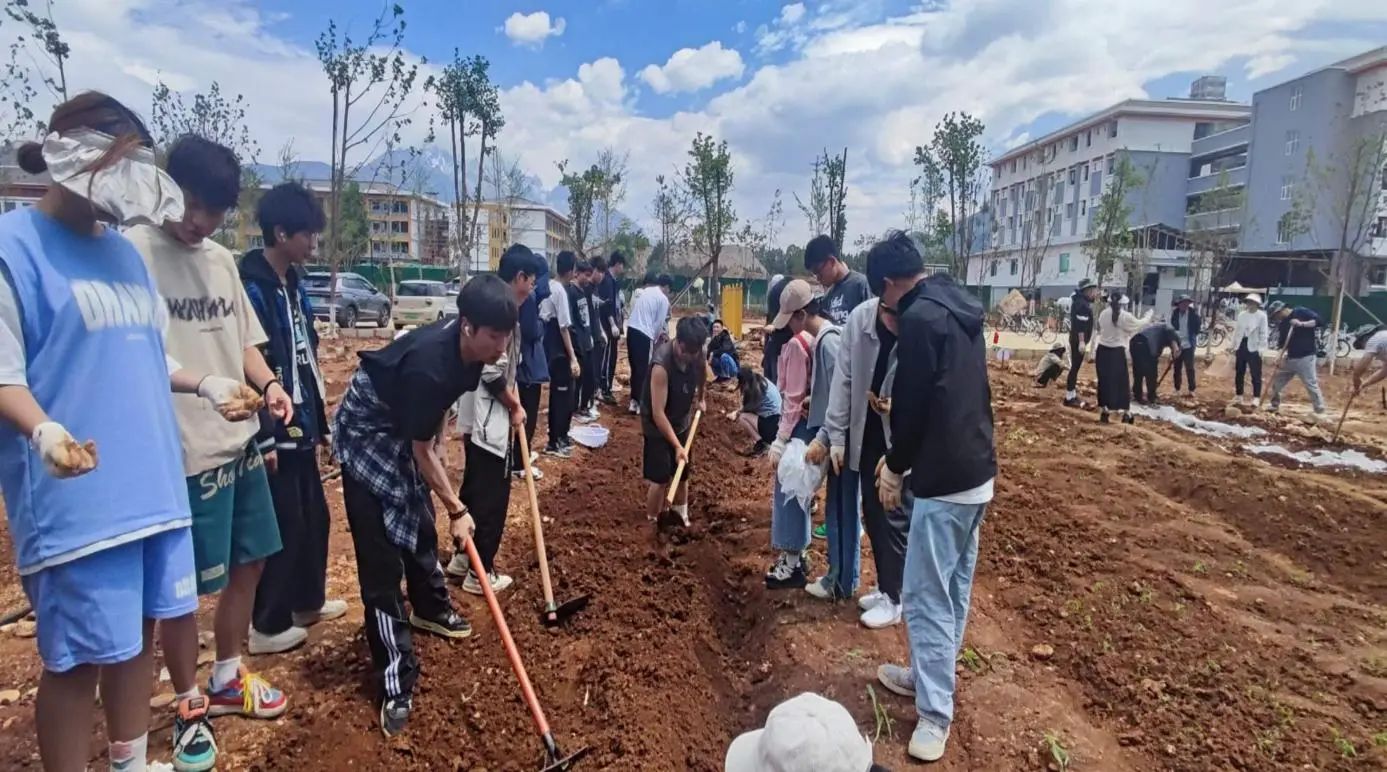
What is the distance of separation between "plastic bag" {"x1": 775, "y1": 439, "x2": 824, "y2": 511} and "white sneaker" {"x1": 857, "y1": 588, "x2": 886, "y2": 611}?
54cm

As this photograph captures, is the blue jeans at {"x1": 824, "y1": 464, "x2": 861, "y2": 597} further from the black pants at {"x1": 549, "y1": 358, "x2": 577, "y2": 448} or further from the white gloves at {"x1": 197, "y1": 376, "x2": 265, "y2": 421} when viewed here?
the black pants at {"x1": 549, "y1": 358, "x2": 577, "y2": 448}

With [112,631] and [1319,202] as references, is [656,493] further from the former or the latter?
[1319,202]

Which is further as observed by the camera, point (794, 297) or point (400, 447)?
point (794, 297)

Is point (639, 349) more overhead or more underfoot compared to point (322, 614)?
more overhead

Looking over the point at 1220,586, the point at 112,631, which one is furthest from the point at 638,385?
the point at 112,631

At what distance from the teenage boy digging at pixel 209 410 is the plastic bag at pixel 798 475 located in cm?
235

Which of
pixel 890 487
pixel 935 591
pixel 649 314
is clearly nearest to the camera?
pixel 935 591

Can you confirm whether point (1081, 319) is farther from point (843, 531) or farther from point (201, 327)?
point (201, 327)

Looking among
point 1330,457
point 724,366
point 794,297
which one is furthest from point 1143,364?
point 794,297

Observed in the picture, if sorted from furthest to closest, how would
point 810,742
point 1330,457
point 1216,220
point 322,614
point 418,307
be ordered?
1. point 1216,220
2. point 418,307
3. point 1330,457
4. point 322,614
5. point 810,742

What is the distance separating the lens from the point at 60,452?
158cm

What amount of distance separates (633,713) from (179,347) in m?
2.12

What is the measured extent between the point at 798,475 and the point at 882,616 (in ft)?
2.63

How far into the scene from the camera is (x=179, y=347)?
2521 mm
